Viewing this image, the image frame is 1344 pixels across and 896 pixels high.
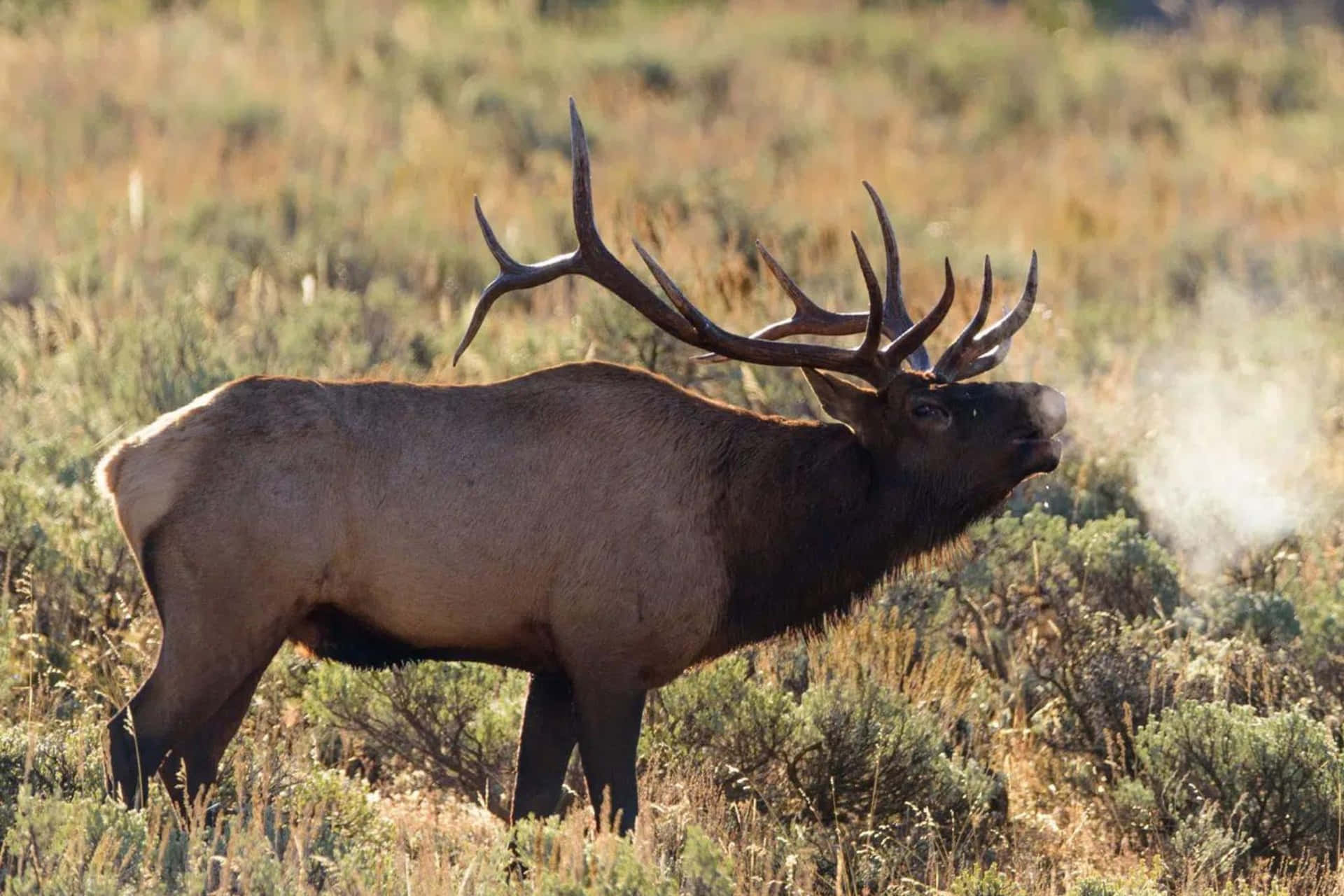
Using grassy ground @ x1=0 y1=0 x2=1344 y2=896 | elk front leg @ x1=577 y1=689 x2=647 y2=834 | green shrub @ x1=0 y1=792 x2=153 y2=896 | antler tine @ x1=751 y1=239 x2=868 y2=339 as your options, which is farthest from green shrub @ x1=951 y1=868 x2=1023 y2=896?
green shrub @ x1=0 y1=792 x2=153 y2=896

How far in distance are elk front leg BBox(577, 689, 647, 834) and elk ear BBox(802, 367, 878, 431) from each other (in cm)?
126

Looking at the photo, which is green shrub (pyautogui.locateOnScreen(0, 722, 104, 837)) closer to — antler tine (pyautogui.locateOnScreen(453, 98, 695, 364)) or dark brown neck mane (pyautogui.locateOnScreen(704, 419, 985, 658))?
antler tine (pyautogui.locateOnScreen(453, 98, 695, 364))

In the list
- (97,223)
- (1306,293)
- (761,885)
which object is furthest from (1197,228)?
(761,885)

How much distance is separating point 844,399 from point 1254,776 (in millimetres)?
1988

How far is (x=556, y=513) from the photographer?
6.66 meters

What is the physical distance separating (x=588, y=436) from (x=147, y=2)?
20.7 m

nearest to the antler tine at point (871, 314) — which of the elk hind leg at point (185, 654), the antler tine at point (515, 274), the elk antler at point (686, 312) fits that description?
the elk antler at point (686, 312)

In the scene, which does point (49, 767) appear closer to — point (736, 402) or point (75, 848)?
point (75, 848)

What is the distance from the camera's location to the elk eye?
7.00 meters

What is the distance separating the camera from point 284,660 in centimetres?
821

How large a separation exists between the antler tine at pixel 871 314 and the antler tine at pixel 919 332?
0.06m

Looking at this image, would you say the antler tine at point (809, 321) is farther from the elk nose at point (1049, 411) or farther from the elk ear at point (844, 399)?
the elk nose at point (1049, 411)

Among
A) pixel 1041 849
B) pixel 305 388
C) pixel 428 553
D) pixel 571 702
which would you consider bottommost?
pixel 1041 849

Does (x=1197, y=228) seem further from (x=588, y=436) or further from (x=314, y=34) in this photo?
(x=588, y=436)
